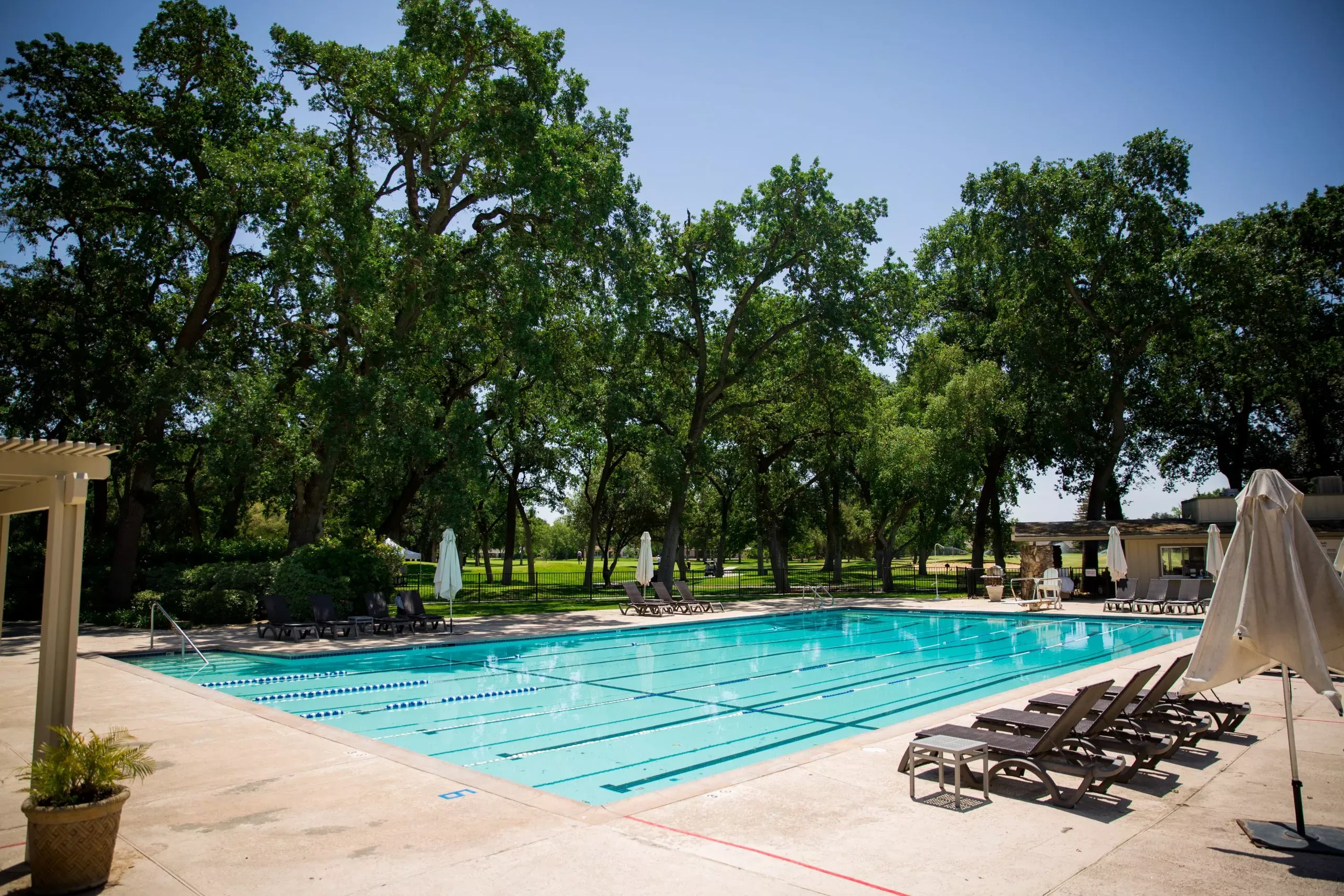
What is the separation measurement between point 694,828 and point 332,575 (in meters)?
17.3

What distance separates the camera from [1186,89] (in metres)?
13.2

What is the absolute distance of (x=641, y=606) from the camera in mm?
24172

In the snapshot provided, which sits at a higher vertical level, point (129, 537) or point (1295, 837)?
point (129, 537)

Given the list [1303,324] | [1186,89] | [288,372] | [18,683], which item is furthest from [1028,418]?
[18,683]

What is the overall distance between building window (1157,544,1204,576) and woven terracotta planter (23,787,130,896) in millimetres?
31558

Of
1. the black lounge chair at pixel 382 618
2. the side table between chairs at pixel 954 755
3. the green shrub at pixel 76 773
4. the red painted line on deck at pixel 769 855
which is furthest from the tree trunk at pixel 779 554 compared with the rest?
the green shrub at pixel 76 773

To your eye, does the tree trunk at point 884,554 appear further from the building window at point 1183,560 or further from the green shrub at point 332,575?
the green shrub at point 332,575

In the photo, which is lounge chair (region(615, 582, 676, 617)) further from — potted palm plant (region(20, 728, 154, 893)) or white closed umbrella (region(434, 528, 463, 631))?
potted palm plant (region(20, 728, 154, 893))

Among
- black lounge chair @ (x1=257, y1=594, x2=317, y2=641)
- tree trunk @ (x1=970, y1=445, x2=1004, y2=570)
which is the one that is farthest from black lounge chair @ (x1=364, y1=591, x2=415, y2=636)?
tree trunk @ (x1=970, y1=445, x2=1004, y2=570)

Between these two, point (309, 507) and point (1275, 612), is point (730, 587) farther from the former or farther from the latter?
point (1275, 612)

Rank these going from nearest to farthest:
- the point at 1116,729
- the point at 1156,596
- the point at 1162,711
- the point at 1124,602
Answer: the point at 1116,729 < the point at 1162,711 < the point at 1156,596 < the point at 1124,602

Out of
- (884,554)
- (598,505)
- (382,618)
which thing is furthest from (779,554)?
(382,618)

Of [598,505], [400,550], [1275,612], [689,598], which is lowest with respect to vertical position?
[689,598]

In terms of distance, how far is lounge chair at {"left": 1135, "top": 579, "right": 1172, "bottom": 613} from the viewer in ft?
79.0
